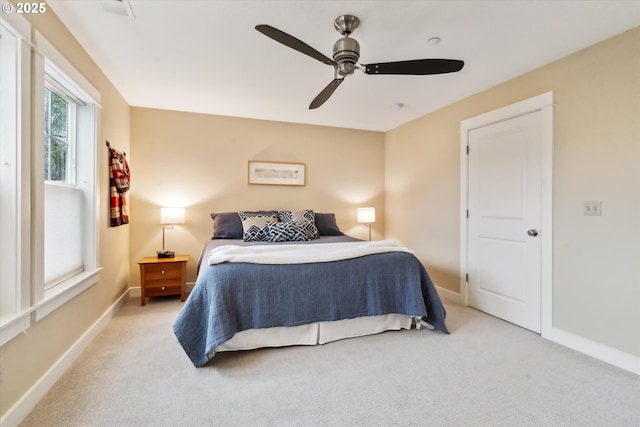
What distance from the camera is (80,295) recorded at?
223 cm

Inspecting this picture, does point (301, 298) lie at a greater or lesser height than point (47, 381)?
greater

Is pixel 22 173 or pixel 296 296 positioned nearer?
pixel 22 173

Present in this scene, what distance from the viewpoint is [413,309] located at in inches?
95.7

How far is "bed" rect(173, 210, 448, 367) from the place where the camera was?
2035 mm

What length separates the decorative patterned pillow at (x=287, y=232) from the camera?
3359 mm

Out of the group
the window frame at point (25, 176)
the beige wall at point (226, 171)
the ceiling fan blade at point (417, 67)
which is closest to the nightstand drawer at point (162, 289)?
the beige wall at point (226, 171)

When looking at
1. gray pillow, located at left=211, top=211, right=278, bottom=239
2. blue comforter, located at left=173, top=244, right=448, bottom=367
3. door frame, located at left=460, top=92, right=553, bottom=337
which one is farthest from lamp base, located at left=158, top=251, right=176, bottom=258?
door frame, located at left=460, top=92, right=553, bottom=337

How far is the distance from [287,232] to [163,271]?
1488mm

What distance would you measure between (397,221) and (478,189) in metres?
1.50

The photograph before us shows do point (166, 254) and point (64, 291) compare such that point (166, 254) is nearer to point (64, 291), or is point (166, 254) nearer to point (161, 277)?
point (161, 277)

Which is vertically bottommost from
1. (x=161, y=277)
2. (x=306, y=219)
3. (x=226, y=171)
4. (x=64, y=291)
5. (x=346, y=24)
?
(x=161, y=277)

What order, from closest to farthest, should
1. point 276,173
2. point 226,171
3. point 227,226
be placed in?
1. point 227,226
2. point 226,171
3. point 276,173

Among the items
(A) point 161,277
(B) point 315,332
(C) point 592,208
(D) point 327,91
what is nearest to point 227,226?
(A) point 161,277

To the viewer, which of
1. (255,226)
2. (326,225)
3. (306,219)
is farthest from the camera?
(326,225)
